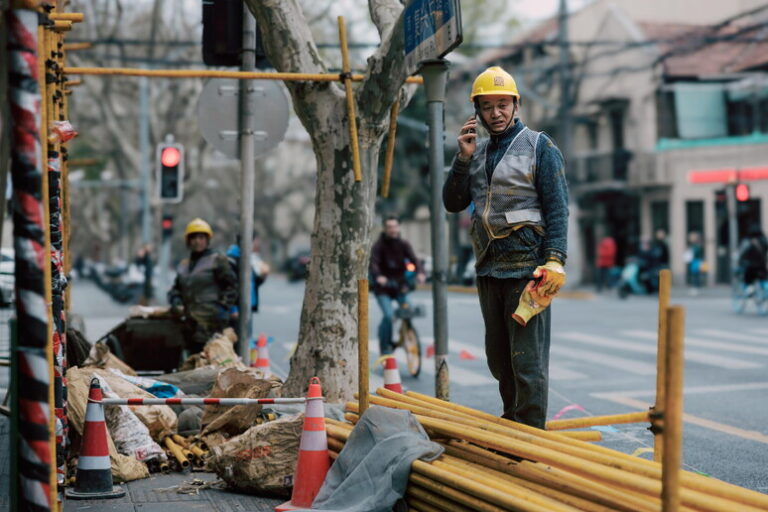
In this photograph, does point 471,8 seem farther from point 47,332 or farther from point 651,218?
point 47,332

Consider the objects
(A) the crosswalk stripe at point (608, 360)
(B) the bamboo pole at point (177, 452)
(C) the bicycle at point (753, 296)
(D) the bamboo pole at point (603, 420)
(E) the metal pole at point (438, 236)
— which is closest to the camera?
A: (D) the bamboo pole at point (603, 420)

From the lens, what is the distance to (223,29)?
892 centimetres

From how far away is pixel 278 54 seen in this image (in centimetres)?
761

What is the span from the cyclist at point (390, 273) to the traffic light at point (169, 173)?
5860mm

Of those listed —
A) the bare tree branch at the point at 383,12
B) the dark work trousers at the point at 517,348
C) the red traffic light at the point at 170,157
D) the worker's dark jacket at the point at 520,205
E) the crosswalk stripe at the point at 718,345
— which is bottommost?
the crosswalk stripe at the point at 718,345

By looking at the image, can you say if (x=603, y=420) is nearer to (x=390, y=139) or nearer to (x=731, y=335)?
(x=390, y=139)

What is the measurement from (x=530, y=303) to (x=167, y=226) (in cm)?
1883

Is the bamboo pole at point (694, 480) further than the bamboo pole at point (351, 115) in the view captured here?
No

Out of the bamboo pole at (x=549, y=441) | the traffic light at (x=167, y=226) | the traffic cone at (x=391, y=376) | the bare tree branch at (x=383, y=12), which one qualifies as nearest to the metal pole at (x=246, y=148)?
the bare tree branch at (x=383, y=12)

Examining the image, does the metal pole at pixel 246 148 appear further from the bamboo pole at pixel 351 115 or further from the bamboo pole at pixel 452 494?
the bamboo pole at pixel 452 494

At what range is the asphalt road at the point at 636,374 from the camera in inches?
295

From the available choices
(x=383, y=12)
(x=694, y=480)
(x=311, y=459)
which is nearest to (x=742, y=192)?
(x=383, y=12)

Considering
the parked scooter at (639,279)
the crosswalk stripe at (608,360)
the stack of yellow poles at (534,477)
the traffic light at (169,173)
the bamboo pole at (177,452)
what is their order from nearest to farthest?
1. the stack of yellow poles at (534,477)
2. the bamboo pole at (177,452)
3. the crosswalk stripe at (608,360)
4. the traffic light at (169,173)
5. the parked scooter at (639,279)

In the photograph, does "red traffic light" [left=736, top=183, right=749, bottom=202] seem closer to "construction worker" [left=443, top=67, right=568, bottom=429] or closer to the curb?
the curb
